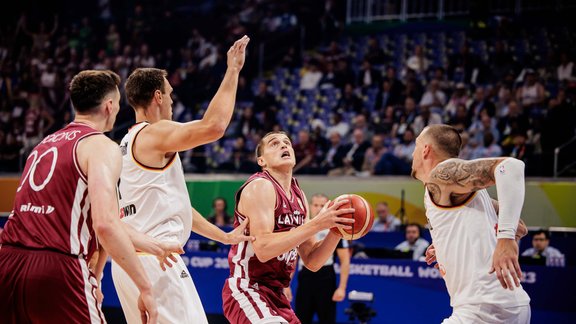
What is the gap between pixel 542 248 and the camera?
10.0m

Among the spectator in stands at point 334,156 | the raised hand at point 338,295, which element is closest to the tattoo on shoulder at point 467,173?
the raised hand at point 338,295

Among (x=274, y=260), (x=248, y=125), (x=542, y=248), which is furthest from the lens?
(x=248, y=125)

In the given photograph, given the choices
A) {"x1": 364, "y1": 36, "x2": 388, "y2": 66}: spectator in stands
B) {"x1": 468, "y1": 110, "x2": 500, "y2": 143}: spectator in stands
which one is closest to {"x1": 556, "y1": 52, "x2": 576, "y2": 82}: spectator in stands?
{"x1": 468, "y1": 110, "x2": 500, "y2": 143}: spectator in stands

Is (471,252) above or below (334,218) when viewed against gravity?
below

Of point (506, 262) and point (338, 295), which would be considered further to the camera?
point (338, 295)

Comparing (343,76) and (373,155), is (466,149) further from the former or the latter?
(343,76)

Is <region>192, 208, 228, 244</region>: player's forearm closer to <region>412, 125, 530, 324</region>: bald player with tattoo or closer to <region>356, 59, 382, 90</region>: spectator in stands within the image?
<region>412, 125, 530, 324</region>: bald player with tattoo

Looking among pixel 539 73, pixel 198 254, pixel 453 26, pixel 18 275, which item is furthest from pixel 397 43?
pixel 18 275

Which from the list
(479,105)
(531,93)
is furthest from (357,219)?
(531,93)

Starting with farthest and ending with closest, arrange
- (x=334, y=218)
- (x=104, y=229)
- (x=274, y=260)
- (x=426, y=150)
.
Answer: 1. (x=274, y=260)
2. (x=426, y=150)
3. (x=334, y=218)
4. (x=104, y=229)

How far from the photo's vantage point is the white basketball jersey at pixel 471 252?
4.22 m

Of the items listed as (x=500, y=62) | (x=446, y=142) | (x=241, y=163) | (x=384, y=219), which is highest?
(x=500, y=62)

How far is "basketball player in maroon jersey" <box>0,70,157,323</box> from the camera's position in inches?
139

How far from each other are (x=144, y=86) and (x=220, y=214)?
25.6ft
